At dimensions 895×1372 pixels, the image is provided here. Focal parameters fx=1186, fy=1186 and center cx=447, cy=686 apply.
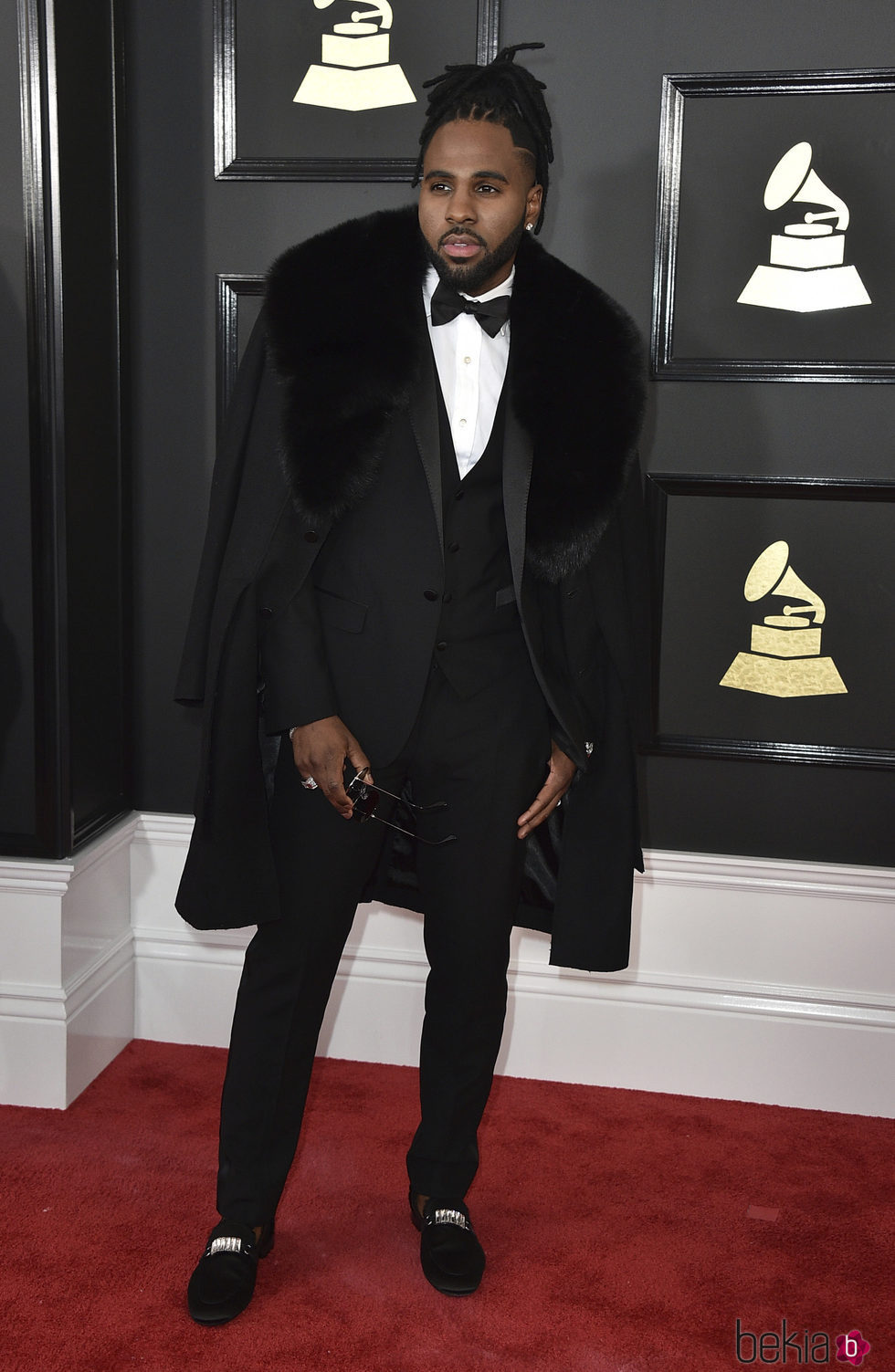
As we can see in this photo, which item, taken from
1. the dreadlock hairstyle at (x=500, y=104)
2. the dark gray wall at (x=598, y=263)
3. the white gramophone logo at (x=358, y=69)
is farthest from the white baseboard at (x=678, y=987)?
the white gramophone logo at (x=358, y=69)

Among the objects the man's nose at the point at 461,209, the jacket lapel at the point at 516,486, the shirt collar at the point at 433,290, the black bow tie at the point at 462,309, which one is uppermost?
the man's nose at the point at 461,209

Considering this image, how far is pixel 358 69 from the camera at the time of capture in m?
2.30

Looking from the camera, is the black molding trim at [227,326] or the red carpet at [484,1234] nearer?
the red carpet at [484,1234]

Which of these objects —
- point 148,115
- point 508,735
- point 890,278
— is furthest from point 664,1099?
point 148,115

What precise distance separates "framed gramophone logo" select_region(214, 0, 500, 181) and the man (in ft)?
1.63

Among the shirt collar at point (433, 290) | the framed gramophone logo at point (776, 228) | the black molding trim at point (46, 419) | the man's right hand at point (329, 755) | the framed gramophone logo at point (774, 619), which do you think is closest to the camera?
the man's right hand at point (329, 755)

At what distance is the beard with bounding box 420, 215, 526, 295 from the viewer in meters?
1.73

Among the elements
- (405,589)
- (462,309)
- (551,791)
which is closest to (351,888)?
(551,791)

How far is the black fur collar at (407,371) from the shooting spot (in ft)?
5.53

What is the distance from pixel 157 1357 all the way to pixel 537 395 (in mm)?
1472

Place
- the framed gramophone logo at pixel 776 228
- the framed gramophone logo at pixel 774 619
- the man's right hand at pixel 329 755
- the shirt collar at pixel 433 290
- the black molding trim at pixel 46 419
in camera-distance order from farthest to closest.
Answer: the framed gramophone logo at pixel 774 619, the framed gramophone logo at pixel 776 228, the black molding trim at pixel 46 419, the shirt collar at pixel 433 290, the man's right hand at pixel 329 755

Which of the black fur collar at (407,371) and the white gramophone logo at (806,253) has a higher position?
the white gramophone logo at (806,253)

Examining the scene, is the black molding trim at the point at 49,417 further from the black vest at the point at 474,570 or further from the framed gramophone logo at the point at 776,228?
the framed gramophone logo at the point at 776,228

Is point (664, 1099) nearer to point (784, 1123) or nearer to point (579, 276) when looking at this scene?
point (784, 1123)
